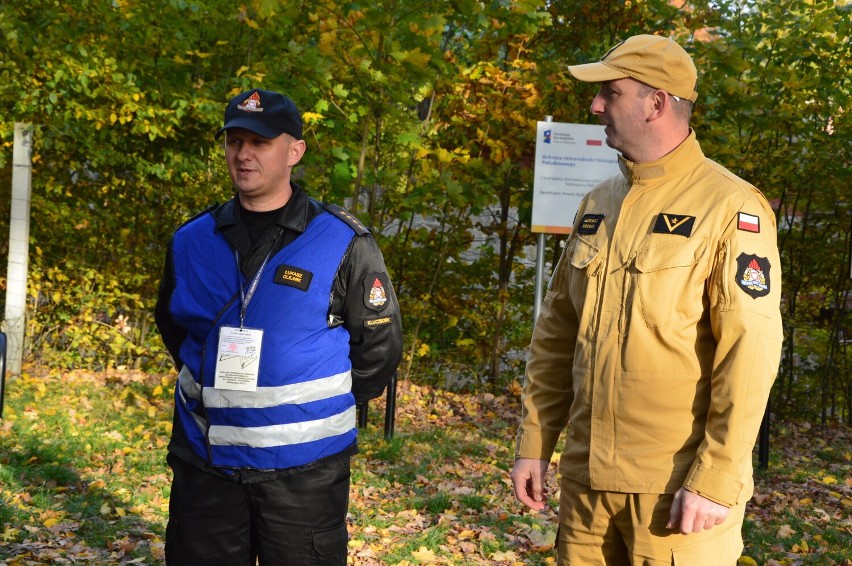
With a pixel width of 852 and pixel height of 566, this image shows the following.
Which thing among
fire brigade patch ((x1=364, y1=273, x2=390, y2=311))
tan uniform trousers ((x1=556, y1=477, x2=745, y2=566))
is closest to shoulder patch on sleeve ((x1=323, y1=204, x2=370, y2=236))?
fire brigade patch ((x1=364, y1=273, x2=390, y2=311))

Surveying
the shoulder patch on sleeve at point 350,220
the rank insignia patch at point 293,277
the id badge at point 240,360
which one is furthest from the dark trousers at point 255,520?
the shoulder patch on sleeve at point 350,220

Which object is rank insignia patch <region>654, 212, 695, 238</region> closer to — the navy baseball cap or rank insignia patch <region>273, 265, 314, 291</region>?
rank insignia patch <region>273, 265, 314, 291</region>

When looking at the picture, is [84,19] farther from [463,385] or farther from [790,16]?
[790,16]

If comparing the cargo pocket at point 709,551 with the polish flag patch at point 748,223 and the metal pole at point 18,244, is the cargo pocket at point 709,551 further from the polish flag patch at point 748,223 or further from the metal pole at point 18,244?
the metal pole at point 18,244

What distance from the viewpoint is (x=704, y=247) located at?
8.05 ft

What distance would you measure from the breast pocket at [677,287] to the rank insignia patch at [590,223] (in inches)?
10.4

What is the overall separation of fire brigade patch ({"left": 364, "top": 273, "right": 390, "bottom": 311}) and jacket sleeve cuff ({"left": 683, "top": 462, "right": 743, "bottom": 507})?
1.23 metres

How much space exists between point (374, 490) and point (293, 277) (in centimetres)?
395

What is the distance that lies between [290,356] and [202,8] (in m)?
6.43

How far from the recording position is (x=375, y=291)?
126 inches

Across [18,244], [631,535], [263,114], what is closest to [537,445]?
[631,535]

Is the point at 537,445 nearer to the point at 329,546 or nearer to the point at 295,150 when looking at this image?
the point at 329,546

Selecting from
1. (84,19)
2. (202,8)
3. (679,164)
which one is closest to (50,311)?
(84,19)

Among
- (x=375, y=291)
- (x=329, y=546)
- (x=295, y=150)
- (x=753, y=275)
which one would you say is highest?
(x=295, y=150)
